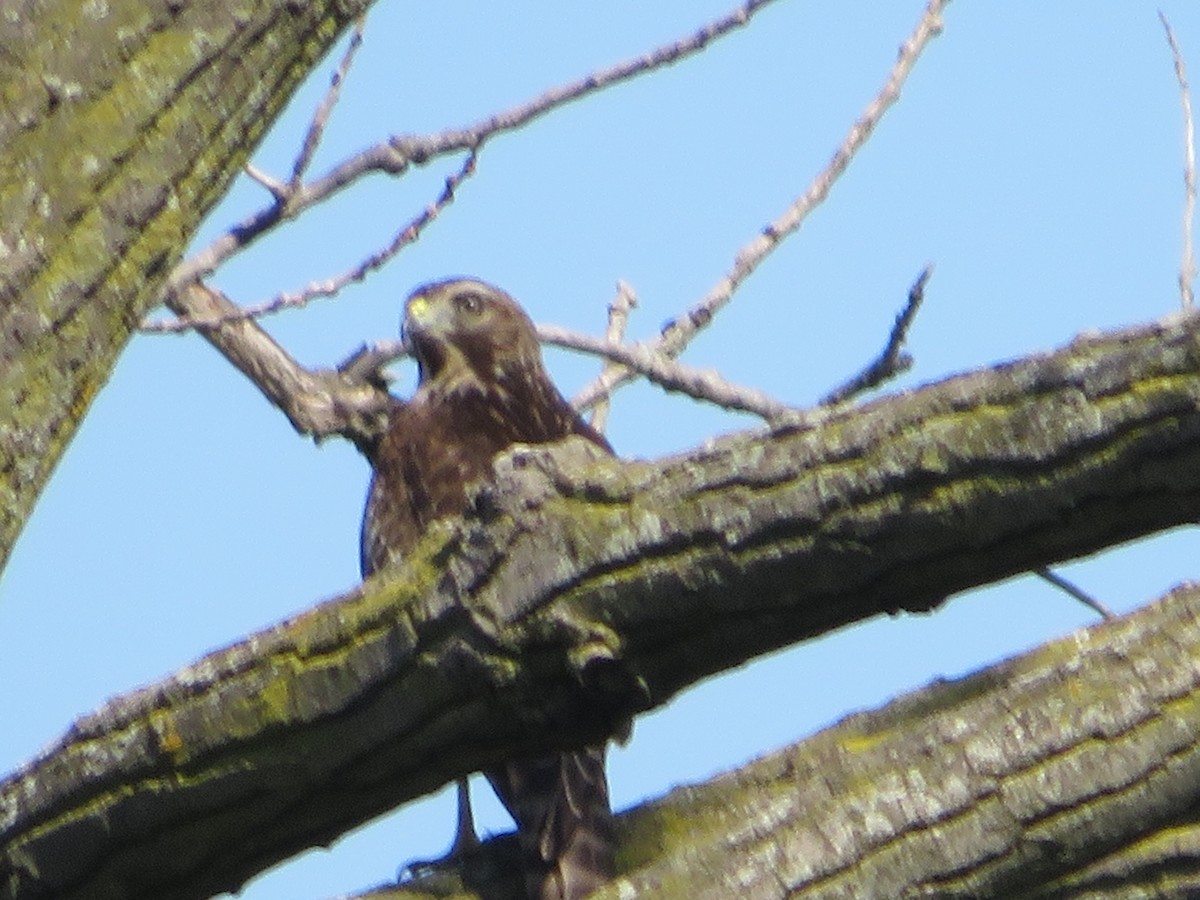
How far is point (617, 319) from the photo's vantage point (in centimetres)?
491

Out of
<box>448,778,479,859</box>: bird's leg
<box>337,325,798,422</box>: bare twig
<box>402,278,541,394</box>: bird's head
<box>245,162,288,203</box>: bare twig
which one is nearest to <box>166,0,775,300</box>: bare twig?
<box>245,162,288,203</box>: bare twig

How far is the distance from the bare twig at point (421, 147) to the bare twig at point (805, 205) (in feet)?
2.00

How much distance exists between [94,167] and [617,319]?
8.08 ft

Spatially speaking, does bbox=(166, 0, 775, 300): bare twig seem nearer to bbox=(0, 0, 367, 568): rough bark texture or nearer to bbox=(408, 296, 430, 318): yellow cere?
bbox=(0, 0, 367, 568): rough bark texture

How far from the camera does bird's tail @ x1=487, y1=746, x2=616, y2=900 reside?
12.4 feet

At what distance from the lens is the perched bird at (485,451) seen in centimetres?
408

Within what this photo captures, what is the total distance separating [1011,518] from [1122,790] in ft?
1.92

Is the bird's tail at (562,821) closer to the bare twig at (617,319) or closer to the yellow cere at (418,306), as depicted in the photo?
the bare twig at (617,319)

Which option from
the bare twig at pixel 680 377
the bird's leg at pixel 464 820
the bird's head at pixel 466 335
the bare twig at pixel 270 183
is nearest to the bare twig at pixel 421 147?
the bare twig at pixel 270 183

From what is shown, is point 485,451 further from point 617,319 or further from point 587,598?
point 587,598

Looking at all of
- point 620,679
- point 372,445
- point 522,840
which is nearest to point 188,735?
point 620,679

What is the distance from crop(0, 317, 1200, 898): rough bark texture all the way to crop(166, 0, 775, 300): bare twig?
1.39m

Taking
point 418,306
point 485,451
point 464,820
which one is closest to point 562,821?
point 464,820

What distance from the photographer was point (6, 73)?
2.53 m
